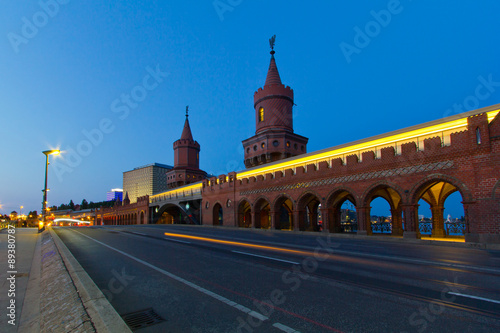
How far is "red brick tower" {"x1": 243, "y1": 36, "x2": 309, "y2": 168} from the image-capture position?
1722 inches

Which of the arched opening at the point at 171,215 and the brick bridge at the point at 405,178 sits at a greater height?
the brick bridge at the point at 405,178

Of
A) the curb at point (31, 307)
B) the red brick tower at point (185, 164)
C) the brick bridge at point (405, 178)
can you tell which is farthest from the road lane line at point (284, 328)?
the red brick tower at point (185, 164)

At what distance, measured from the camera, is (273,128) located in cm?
4447

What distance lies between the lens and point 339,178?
2442 centimetres

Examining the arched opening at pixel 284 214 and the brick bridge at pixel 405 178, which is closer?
the brick bridge at pixel 405 178

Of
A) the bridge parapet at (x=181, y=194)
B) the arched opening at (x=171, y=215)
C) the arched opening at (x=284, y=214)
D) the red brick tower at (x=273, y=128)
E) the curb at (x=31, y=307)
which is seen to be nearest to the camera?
the curb at (x=31, y=307)

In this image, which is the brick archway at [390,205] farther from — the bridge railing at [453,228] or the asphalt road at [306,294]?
the asphalt road at [306,294]

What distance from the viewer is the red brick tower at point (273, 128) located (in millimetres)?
43750

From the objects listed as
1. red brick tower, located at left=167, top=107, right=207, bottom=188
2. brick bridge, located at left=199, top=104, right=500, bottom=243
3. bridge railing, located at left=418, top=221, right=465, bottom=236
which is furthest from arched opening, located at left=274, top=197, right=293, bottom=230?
red brick tower, located at left=167, top=107, right=207, bottom=188

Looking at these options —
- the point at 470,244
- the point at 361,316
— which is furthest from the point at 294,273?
the point at 470,244

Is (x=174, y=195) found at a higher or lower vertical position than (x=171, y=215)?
higher

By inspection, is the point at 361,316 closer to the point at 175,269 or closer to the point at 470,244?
the point at 175,269

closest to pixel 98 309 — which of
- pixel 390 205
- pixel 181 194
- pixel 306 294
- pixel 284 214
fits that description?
pixel 306 294

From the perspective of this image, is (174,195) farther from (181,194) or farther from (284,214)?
(284,214)
